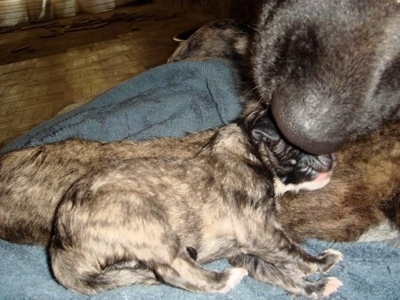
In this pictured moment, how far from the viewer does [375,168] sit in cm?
151

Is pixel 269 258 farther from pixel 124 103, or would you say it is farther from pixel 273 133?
pixel 124 103

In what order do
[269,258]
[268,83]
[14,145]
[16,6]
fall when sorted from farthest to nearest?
[16,6]
[14,145]
[269,258]
[268,83]

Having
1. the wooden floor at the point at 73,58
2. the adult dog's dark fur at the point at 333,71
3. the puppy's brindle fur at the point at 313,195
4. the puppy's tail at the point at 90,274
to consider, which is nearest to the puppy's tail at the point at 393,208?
the puppy's brindle fur at the point at 313,195

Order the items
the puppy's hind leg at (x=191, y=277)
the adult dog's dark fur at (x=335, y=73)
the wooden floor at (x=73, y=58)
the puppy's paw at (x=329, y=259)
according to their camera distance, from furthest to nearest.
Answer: the wooden floor at (x=73, y=58), the puppy's paw at (x=329, y=259), the puppy's hind leg at (x=191, y=277), the adult dog's dark fur at (x=335, y=73)

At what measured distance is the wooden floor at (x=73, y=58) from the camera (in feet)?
14.9

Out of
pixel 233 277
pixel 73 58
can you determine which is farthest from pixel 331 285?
pixel 73 58

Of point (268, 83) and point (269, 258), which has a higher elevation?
point (268, 83)

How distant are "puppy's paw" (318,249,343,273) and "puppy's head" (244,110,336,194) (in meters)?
0.20

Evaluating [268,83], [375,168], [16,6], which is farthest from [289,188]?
[16,6]

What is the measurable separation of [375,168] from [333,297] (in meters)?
0.42

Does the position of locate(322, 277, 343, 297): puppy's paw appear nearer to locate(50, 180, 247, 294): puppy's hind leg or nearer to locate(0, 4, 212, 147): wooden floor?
locate(50, 180, 247, 294): puppy's hind leg

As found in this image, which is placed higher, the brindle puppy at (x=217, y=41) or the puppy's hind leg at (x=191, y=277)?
the brindle puppy at (x=217, y=41)

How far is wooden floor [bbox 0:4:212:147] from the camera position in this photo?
179 inches

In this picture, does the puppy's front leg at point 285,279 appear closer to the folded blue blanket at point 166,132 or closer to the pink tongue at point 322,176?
the folded blue blanket at point 166,132
